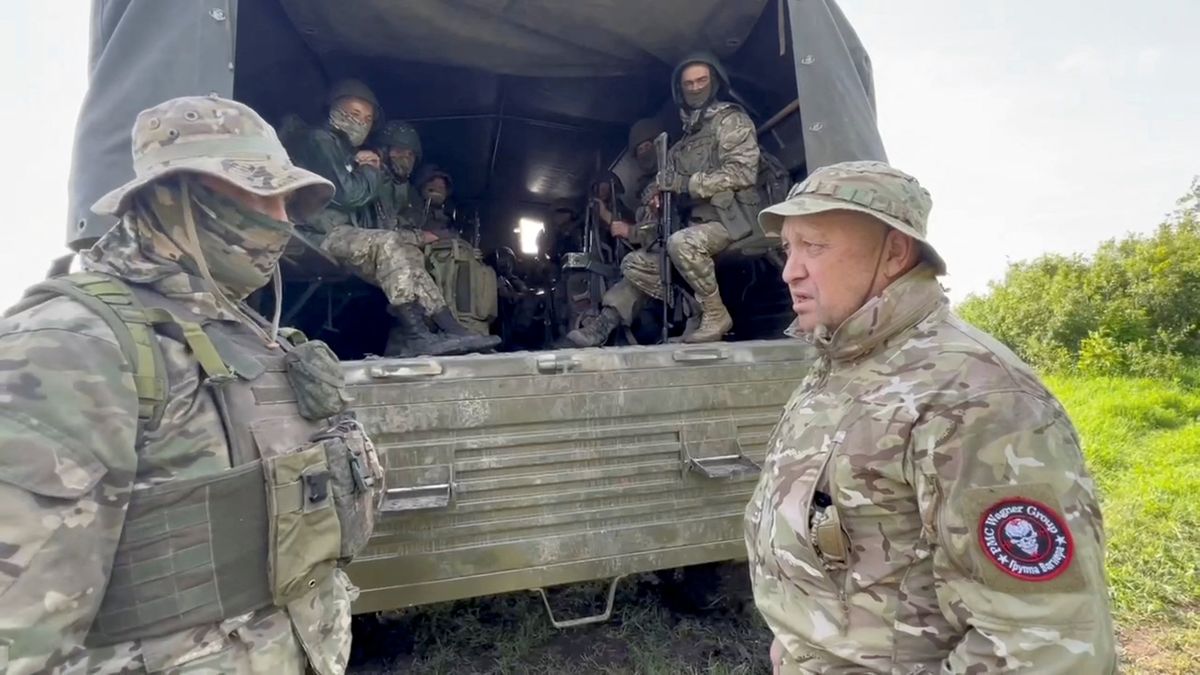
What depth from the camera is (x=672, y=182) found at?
385cm

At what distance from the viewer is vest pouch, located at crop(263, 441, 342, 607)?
1354 mm

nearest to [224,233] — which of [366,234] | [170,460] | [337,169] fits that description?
[170,460]

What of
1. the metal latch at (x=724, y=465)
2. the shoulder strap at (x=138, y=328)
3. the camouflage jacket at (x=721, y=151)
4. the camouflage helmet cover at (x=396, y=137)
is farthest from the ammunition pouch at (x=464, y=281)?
the shoulder strap at (x=138, y=328)

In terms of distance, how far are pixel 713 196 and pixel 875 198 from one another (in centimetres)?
221

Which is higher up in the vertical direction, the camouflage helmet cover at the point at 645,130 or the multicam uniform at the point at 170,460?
the camouflage helmet cover at the point at 645,130

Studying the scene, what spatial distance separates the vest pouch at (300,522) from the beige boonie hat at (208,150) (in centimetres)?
56

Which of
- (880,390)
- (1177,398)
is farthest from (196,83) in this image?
(1177,398)

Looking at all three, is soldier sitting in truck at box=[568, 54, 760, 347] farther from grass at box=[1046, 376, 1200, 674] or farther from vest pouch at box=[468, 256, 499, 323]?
grass at box=[1046, 376, 1200, 674]

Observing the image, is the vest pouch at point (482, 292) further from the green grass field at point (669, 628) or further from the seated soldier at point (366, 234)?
the green grass field at point (669, 628)

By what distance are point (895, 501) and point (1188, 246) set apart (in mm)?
17302

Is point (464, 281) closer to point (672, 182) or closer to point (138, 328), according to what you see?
point (672, 182)

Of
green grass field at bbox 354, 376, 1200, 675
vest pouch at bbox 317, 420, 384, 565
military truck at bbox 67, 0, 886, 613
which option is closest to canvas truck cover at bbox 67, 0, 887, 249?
military truck at bbox 67, 0, 886, 613

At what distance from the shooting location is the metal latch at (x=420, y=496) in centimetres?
217

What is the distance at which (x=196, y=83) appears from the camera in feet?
7.58
